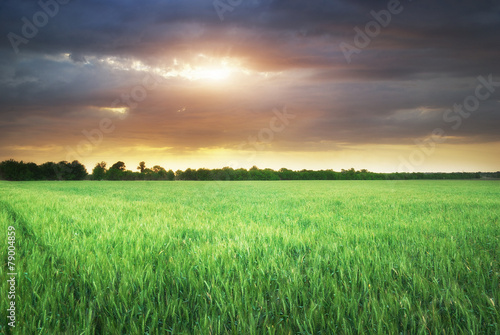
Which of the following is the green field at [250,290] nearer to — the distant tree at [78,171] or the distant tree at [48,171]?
the distant tree at [78,171]

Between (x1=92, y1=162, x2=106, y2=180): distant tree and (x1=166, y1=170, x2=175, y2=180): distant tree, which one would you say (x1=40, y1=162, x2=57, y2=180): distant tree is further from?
(x1=166, y1=170, x2=175, y2=180): distant tree

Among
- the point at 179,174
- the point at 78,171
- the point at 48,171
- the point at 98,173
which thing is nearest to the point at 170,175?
the point at 179,174

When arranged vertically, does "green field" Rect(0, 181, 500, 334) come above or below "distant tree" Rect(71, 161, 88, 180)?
below

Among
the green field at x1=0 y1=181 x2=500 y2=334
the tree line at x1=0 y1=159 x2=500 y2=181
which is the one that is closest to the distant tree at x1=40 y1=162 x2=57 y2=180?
the tree line at x1=0 y1=159 x2=500 y2=181

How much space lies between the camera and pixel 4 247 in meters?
4.06

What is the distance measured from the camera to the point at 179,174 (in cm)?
9719

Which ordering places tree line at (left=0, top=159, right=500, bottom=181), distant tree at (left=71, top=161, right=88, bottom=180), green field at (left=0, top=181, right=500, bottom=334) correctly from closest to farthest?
1. green field at (left=0, top=181, right=500, bottom=334)
2. tree line at (left=0, top=159, right=500, bottom=181)
3. distant tree at (left=71, top=161, right=88, bottom=180)

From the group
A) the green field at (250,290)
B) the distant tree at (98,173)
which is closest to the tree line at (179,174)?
the distant tree at (98,173)

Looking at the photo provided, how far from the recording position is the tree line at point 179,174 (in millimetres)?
89438

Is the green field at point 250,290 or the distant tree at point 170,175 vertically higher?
the distant tree at point 170,175

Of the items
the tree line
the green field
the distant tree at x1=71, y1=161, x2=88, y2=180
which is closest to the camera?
the green field

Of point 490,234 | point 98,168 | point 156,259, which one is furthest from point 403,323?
point 98,168

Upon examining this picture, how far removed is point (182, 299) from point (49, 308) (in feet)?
3.63

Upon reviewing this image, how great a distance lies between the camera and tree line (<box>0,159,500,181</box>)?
89438 millimetres
